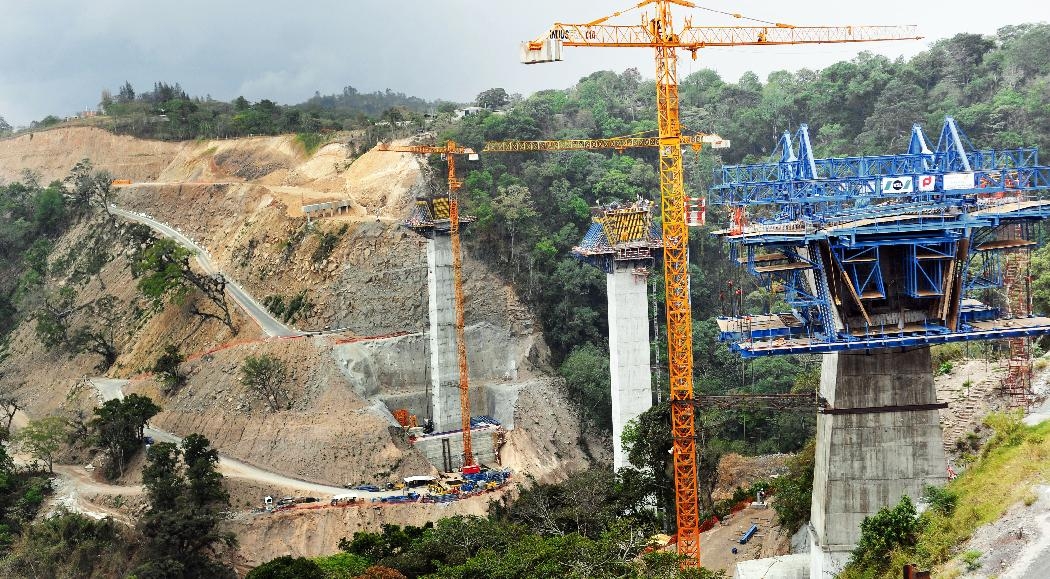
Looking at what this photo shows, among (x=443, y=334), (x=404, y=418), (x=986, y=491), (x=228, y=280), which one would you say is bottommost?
(x=404, y=418)

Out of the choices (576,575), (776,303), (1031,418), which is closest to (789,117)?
(776,303)

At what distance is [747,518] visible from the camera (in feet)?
171

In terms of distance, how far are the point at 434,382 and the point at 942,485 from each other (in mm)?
40425

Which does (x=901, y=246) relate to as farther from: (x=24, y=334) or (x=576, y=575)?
(x=24, y=334)

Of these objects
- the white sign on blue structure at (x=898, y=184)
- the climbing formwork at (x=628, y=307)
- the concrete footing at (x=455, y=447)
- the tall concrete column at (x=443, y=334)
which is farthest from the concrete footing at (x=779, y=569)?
the tall concrete column at (x=443, y=334)

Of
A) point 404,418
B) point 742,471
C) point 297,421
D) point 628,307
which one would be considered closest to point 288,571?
point 297,421

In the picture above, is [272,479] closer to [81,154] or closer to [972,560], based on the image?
[972,560]

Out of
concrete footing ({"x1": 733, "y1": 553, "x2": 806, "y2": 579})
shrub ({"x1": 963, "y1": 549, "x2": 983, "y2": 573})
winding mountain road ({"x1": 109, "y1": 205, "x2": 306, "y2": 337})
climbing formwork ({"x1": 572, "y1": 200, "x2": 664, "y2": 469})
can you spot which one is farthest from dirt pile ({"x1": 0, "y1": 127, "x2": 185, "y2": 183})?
shrub ({"x1": 963, "y1": 549, "x2": 983, "y2": 573})

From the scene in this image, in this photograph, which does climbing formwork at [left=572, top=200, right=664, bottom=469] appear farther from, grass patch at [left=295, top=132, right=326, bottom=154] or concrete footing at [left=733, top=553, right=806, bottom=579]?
grass patch at [left=295, top=132, right=326, bottom=154]

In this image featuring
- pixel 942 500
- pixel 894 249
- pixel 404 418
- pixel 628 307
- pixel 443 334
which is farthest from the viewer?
pixel 404 418

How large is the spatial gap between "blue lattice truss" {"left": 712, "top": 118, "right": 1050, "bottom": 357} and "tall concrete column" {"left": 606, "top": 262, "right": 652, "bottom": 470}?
24559 mm

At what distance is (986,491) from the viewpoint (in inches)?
1225

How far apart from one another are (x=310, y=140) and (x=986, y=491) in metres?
83.1

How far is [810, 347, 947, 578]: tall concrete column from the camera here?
35125 mm
